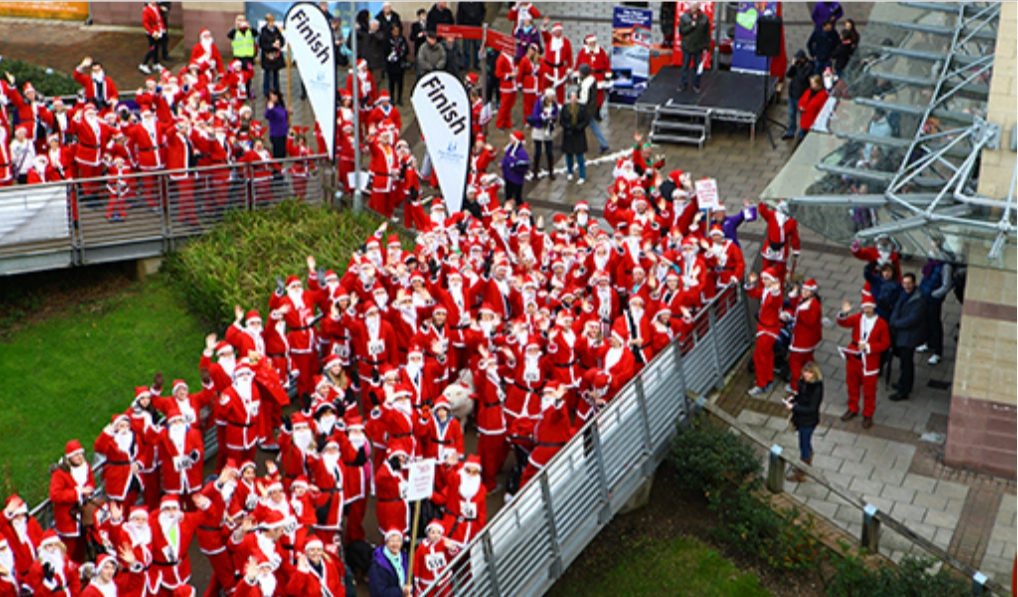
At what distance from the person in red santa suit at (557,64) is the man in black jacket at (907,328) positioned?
8739 millimetres

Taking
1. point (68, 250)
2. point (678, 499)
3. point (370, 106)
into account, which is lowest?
point (678, 499)

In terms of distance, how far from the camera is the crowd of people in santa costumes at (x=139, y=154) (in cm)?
2020

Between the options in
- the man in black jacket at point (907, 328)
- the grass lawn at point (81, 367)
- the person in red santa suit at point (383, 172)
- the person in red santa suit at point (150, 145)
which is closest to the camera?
the man in black jacket at point (907, 328)

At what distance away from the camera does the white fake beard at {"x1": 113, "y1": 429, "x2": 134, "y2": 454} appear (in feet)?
45.5

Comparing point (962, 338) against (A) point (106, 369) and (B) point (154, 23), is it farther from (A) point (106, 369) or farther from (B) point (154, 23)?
(B) point (154, 23)

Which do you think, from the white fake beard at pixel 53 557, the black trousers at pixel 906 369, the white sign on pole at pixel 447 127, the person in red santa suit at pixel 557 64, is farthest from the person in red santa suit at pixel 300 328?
the person in red santa suit at pixel 557 64

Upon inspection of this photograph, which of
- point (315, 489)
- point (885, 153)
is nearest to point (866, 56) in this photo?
point (885, 153)

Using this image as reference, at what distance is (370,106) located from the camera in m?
23.6

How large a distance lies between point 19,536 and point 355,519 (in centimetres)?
316

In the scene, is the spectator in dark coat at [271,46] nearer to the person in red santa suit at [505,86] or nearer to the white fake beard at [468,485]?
the person in red santa suit at [505,86]

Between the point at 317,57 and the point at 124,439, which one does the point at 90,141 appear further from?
the point at 124,439

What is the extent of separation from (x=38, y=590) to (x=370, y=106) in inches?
498

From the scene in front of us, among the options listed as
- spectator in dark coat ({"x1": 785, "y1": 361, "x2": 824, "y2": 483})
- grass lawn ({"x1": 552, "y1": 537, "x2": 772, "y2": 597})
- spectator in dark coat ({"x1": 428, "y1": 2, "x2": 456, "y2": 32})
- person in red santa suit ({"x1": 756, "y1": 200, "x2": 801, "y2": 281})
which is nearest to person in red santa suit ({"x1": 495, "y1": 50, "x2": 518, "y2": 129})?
spectator in dark coat ({"x1": 428, "y1": 2, "x2": 456, "y2": 32})

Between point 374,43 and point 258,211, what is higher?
point 374,43
